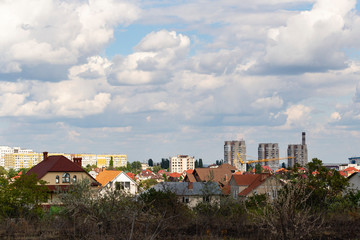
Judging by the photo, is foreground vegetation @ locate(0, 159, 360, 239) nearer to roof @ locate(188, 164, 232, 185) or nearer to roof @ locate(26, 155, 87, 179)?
roof @ locate(26, 155, 87, 179)

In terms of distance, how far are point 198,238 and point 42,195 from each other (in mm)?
16887

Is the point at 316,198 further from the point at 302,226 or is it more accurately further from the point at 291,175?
the point at 302,226

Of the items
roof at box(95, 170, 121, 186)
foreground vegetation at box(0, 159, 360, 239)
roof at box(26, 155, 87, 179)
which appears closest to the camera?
foreground vegetation at box(0, 159, 360, 239)

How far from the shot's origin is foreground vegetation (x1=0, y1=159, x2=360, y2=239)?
2142cm

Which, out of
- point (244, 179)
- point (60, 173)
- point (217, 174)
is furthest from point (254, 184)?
point (217, 174)

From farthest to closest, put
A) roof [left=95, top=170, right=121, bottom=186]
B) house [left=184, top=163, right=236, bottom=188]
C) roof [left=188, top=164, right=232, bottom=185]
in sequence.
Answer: roof [left=188, top=164, right=232, bottom=185] < house [left=184, top=163, right=236, bottom=188] < roof [left=95, top=170, right=121, bottom=186]

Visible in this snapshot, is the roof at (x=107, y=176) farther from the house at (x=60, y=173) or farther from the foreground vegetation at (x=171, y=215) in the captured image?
the foreground vegetation at (x=171, y=215)

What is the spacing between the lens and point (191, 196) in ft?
194

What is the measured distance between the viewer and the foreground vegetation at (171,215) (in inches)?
843

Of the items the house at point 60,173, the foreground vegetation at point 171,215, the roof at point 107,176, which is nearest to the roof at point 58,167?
the house at point 60,173

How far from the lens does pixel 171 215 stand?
1228 inches

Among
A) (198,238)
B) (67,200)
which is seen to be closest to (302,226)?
(198,238)

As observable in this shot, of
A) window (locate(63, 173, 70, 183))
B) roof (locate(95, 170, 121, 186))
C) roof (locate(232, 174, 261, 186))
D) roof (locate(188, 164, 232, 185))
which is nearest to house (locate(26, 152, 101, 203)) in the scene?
window (locate(63, 173, 70, 183))

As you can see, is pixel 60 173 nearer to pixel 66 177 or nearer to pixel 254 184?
pixel 66 177
